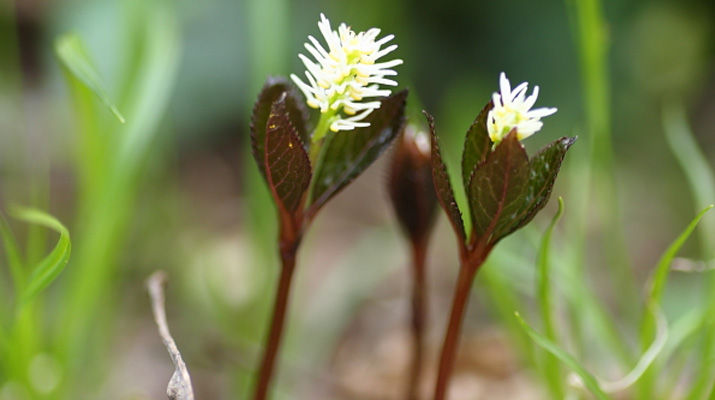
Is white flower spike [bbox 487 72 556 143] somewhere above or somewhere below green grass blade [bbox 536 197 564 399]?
above

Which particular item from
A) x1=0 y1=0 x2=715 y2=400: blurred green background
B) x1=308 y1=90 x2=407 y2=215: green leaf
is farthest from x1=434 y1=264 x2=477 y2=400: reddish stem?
x1=0 y1=0 x2=715 y2=400: blurred green background

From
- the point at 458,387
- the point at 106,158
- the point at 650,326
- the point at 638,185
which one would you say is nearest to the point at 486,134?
the point at 650,326

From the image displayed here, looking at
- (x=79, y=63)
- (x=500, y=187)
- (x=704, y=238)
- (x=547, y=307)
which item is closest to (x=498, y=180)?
(x=500, y=187)

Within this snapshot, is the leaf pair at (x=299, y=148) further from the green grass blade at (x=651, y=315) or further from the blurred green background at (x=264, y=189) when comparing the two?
the green grass blade at (x=651, y=315)

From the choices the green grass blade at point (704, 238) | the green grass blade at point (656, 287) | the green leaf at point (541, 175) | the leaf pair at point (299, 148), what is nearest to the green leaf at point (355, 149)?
the leaf pair at point (299, 148)

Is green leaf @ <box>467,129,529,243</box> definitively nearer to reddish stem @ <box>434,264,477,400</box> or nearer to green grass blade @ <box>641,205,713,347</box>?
reddish stem @ <box>434,264,477,400</box>

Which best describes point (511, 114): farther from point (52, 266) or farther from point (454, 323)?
point (52, 266)
